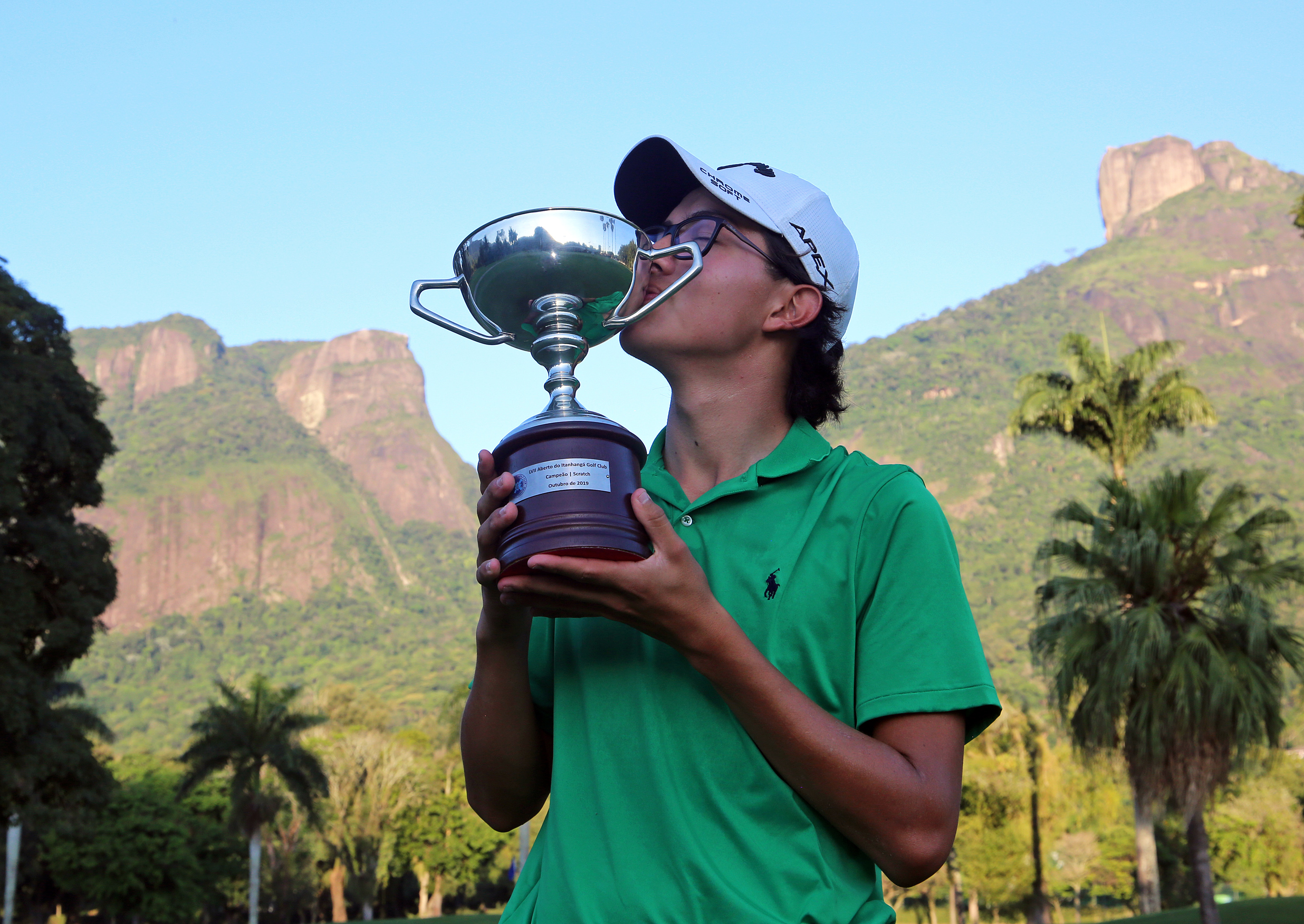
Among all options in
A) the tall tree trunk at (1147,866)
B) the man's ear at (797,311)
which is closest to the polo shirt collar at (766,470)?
the man's ear at (797,311)

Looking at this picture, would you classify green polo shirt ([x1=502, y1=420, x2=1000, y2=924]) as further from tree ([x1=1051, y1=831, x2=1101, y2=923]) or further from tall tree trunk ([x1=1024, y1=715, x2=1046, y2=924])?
tree ([x1=1051, y1=831, x2=1101, y2=923])

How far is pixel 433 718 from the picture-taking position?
9825cm

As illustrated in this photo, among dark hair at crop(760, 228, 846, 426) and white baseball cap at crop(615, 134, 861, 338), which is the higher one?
white baseball cap at crop(615, 134, 861, 338)

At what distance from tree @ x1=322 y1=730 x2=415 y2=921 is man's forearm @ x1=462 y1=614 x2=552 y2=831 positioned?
181 ft

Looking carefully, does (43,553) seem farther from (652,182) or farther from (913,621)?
(913,621)

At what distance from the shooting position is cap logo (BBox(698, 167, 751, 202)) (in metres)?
2.30

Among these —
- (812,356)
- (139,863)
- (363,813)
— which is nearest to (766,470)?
(812,356)

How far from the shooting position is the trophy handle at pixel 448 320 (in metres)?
2.03

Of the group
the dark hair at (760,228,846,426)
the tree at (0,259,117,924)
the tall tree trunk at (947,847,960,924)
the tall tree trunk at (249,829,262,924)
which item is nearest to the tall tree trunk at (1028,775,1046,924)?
the tall tree trunk at (947,847,960,924)

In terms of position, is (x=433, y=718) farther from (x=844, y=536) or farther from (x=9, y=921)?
(x=844, y=536)

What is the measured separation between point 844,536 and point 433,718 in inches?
3978

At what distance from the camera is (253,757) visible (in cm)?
4162

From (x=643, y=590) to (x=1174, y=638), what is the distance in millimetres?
19214

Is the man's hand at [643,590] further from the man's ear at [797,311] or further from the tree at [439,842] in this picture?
the tree at [439,842]
